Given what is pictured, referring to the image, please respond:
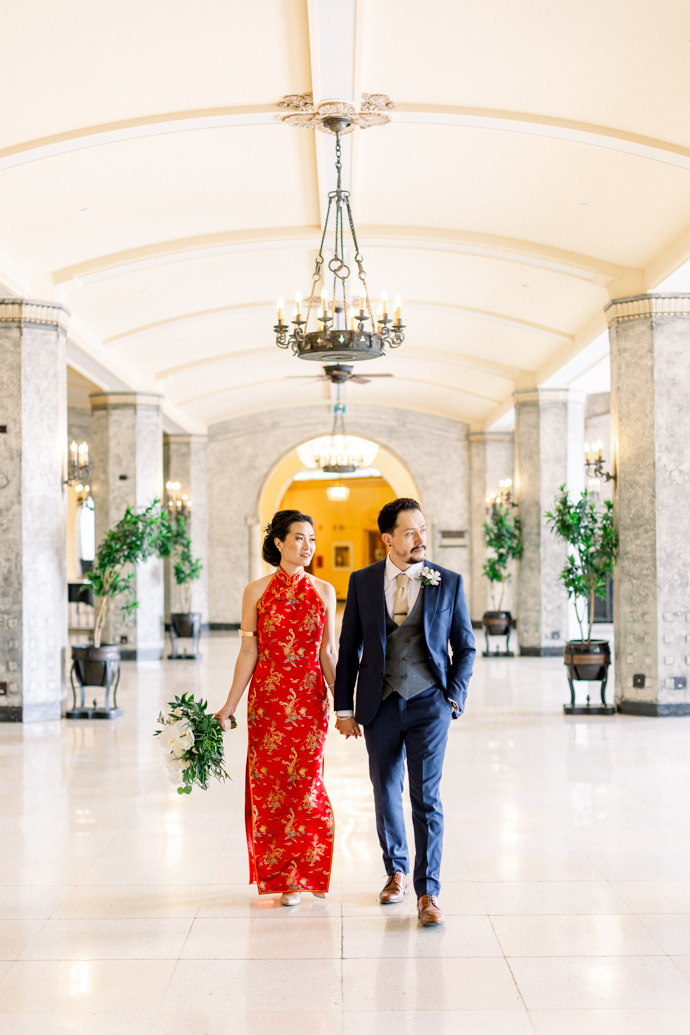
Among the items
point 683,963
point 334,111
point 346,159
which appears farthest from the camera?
point 346,159

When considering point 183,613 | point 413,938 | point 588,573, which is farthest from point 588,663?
point 183,613

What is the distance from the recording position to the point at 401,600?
4465 millimetres

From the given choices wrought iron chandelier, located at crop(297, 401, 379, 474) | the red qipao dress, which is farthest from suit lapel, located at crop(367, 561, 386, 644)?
wrought iron chandelier, located at crop(297, 401, 379, 474)

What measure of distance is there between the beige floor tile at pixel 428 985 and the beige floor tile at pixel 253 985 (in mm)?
76

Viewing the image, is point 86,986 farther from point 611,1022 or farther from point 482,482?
point 482,482

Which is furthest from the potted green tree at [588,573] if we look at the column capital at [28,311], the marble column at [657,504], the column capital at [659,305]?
the column capital at [28,311]

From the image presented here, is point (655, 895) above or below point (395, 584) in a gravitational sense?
below

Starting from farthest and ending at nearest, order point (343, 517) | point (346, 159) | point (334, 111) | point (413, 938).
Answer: point (343, 517) → point (346, 159) → point (334, 111) → point (413, 938)

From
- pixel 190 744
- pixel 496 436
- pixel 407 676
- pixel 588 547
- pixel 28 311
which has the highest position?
pixel 496 436

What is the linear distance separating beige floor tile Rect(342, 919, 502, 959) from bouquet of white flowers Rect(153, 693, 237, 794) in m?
0.85

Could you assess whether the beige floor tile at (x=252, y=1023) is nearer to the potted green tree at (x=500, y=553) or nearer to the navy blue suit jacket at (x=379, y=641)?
the navy blue suit jacket at (x=379, y=641)

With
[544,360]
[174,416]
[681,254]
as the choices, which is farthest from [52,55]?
[174,416]

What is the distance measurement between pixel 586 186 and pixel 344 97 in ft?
7.72

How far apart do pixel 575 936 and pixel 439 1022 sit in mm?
967
